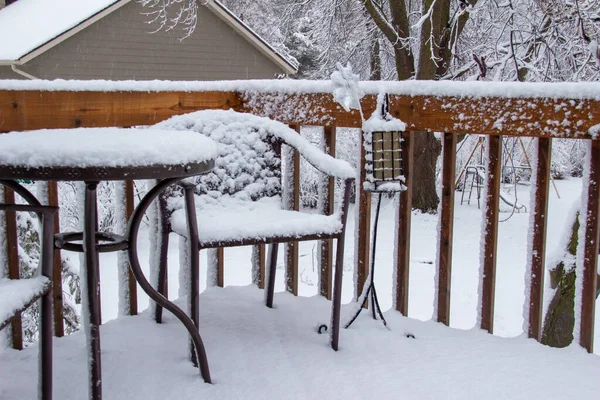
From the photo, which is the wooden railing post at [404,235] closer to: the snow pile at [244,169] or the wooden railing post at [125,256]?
the snow pile at [244,169]

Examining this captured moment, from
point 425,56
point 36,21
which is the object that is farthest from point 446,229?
point 36,21

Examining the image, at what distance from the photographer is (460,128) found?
204cm

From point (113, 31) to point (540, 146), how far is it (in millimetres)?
9525

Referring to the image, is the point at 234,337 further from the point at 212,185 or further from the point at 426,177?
the point at 426,177

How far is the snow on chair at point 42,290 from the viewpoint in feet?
4.21

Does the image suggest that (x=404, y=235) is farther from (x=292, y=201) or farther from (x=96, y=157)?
(x=96, y=157)

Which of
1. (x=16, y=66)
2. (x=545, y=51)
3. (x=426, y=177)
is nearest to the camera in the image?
(x=545, y=51)

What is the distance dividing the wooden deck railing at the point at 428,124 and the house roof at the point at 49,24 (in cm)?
796

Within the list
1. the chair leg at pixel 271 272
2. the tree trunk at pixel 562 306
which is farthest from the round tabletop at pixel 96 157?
the tree trunk at pixel 562 306

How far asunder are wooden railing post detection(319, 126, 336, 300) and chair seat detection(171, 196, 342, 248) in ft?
0.95

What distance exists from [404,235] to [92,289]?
1208mm

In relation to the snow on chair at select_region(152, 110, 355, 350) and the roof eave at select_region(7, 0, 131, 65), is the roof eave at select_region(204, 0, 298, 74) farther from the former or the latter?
the snow on chair at select_region(152, 110, 355, 350)

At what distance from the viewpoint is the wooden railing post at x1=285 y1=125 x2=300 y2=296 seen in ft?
8.08

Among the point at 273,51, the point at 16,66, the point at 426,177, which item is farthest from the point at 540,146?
the point at 273,51
